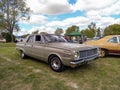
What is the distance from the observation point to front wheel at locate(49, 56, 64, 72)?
18.4 ft

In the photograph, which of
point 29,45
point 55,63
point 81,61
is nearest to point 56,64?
point 55,63

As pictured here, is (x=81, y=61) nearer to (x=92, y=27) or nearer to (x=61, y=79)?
(x=61, y=79)

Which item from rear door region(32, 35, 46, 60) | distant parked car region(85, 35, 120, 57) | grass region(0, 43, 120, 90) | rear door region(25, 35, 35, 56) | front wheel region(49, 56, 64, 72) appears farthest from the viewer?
distant parked car region(85, 35, 120, 57)

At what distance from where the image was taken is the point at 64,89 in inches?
163

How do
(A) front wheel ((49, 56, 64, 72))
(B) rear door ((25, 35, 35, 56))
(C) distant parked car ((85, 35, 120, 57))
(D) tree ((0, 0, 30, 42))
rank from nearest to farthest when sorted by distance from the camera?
(A) front wheel ((49, 56, 64, 72)) < (B) rear door ((25, 35, 35, 56)) < (C) distant parked car ((85, 35, 120, 57)) < (D) tree ((0, 0, 30, 42))

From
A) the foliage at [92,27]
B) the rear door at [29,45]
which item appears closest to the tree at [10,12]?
the rear door at [29,45]

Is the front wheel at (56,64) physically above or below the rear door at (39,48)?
below

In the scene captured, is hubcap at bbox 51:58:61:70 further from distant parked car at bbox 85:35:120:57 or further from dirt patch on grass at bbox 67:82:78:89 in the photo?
distant parked car at bbox 85:35:120:57

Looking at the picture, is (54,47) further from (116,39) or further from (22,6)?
(22,6)

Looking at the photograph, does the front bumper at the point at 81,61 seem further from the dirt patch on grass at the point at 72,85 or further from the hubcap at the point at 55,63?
the hubcap at the point at 55,63

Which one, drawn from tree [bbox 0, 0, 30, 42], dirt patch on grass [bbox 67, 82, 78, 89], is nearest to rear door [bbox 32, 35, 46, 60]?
dirt patch on grass [bbox 67, 82, 78, 89]

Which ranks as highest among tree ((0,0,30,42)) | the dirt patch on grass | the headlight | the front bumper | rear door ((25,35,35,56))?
tree ((0,0,30,42))

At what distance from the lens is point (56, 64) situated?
582cm

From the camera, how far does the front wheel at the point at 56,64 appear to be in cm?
561
